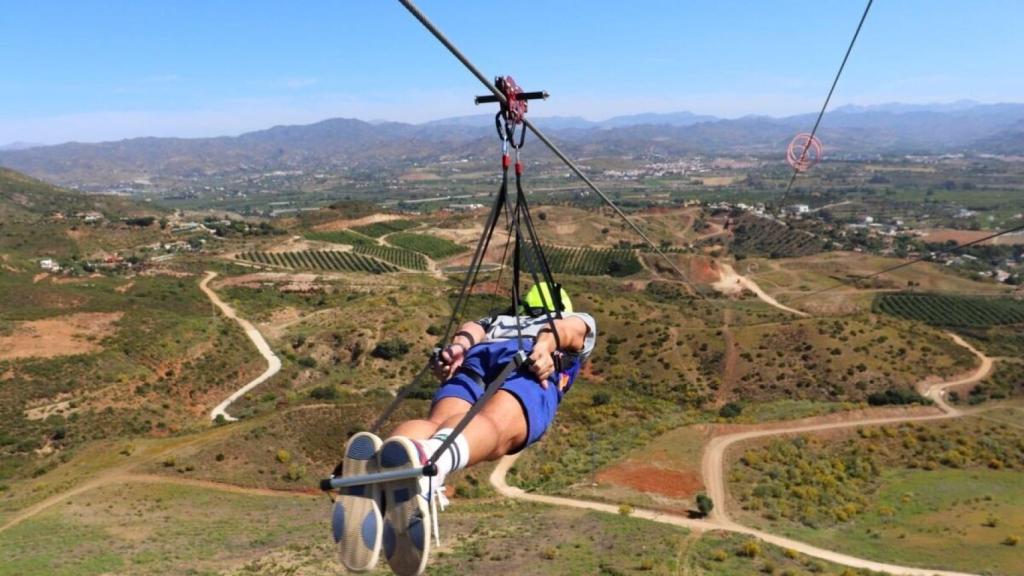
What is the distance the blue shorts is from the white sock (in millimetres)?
1296

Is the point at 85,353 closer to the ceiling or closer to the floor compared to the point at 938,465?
closer to the ceiling

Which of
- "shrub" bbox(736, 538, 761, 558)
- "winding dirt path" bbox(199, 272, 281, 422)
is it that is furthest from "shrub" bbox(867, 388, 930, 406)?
"winding dirt path" bbox(199, 272, 281, 422)

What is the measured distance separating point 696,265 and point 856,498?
239ft

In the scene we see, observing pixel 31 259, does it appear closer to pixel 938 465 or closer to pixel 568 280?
pixel 568 280

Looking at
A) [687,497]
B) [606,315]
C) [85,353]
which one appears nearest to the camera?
[687,497]

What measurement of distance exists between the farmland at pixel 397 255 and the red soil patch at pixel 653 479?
75234mm

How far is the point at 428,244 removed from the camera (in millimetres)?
112812

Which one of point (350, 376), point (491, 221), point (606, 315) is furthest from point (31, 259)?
point (491, 221)

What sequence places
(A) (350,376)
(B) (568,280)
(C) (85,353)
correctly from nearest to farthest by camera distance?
(C) (85,353), (A) (350,376), (B) (568,280)

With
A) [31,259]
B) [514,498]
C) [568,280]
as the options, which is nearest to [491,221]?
[514,498]

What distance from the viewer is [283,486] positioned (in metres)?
24.5

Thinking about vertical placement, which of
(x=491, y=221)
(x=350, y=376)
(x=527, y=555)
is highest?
(x=491, y=221)

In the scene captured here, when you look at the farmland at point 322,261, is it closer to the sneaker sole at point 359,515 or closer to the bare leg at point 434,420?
the bare leg at point 434,420

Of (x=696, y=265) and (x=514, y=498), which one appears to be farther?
(x=696, y=265)
